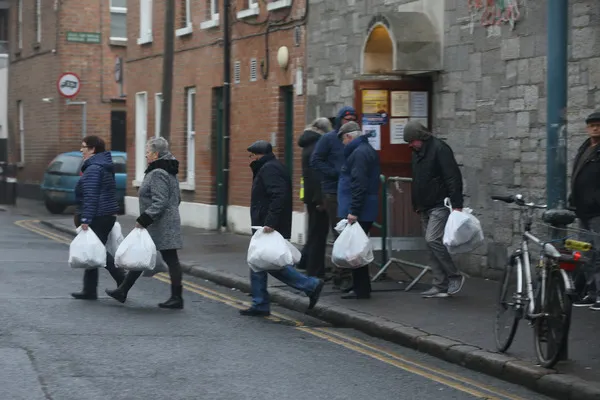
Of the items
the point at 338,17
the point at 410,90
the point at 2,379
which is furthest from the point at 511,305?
the point at 338,17

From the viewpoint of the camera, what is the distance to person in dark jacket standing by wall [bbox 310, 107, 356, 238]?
14023 millimetres

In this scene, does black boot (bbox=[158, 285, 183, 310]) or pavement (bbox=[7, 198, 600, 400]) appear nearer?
pavement (bbox=[7, 198, 600, 400])

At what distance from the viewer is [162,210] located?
12391 millimetres

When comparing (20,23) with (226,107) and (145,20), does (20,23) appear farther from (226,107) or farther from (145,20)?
(226,107)

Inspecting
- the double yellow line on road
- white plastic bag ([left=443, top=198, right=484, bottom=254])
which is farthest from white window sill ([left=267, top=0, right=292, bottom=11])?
white plastic bag ([left=443, top=198, right=484, bottom=254])

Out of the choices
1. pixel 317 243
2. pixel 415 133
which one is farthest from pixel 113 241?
pixel 415 133

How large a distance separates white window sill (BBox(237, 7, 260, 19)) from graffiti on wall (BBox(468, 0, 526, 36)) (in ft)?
25.2

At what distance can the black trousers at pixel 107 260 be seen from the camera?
12945 mm

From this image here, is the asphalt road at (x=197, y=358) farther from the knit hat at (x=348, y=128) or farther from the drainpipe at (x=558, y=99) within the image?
the knit hat at (x=348, y=128)

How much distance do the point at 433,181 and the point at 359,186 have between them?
742mm

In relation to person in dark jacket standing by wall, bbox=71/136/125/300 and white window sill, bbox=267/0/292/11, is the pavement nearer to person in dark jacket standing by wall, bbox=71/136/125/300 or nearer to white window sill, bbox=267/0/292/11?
person in dark jacket standing by wall, bbox=71/136/125/300

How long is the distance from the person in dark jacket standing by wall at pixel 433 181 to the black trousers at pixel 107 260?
3.17 m

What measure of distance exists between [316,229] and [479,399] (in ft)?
21.1

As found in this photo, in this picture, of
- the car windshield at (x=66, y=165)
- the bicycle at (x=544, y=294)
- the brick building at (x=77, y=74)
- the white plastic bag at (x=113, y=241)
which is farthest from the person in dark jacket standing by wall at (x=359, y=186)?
the brick building at (x=77, y=74)
